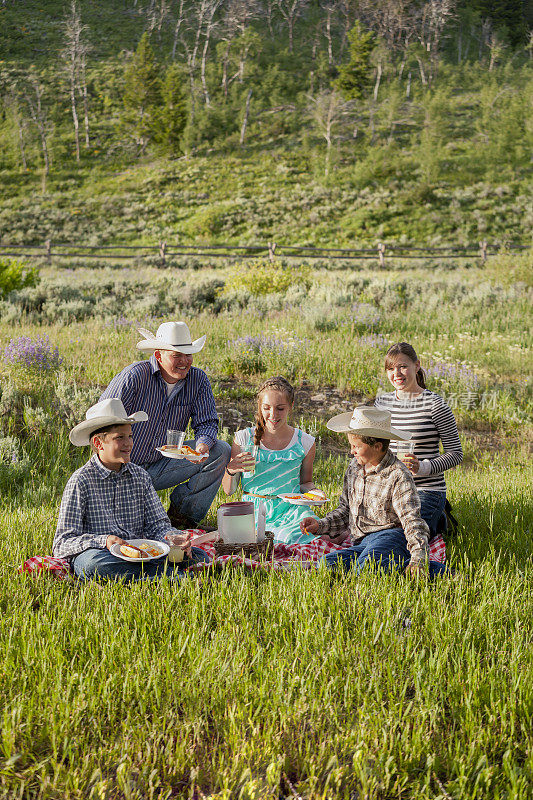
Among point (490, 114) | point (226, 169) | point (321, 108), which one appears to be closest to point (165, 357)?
point (226, 169)

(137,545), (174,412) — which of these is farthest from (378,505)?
(174,412)

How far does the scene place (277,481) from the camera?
527cm

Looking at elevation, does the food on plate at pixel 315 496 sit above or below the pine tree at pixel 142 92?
below

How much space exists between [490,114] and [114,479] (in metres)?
62.0

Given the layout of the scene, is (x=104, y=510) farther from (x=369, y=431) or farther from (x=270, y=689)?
(x=270, y=689)

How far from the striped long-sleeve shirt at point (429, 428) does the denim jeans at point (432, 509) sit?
17cm

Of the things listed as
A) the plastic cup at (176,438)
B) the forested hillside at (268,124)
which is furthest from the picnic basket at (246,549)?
the forested hillside at (268,124)

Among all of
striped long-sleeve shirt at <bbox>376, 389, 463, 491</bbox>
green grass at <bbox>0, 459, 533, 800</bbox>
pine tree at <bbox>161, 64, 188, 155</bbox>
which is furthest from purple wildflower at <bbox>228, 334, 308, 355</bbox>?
pine tree at <bbox>161, 64, 188, 155</bbox>

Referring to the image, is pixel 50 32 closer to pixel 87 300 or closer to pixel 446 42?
pixel 446 42

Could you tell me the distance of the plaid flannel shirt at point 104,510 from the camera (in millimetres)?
3965

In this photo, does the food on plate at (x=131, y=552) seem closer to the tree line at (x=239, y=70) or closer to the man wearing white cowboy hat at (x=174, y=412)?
the man wearing white cowboy hat at (x=174, y=412)

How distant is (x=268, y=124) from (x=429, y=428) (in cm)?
6230

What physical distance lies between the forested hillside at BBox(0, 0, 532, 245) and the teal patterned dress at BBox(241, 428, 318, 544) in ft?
120

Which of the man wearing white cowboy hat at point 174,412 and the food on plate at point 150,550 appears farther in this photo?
the man wearing white cowboy hat at point 174,412
